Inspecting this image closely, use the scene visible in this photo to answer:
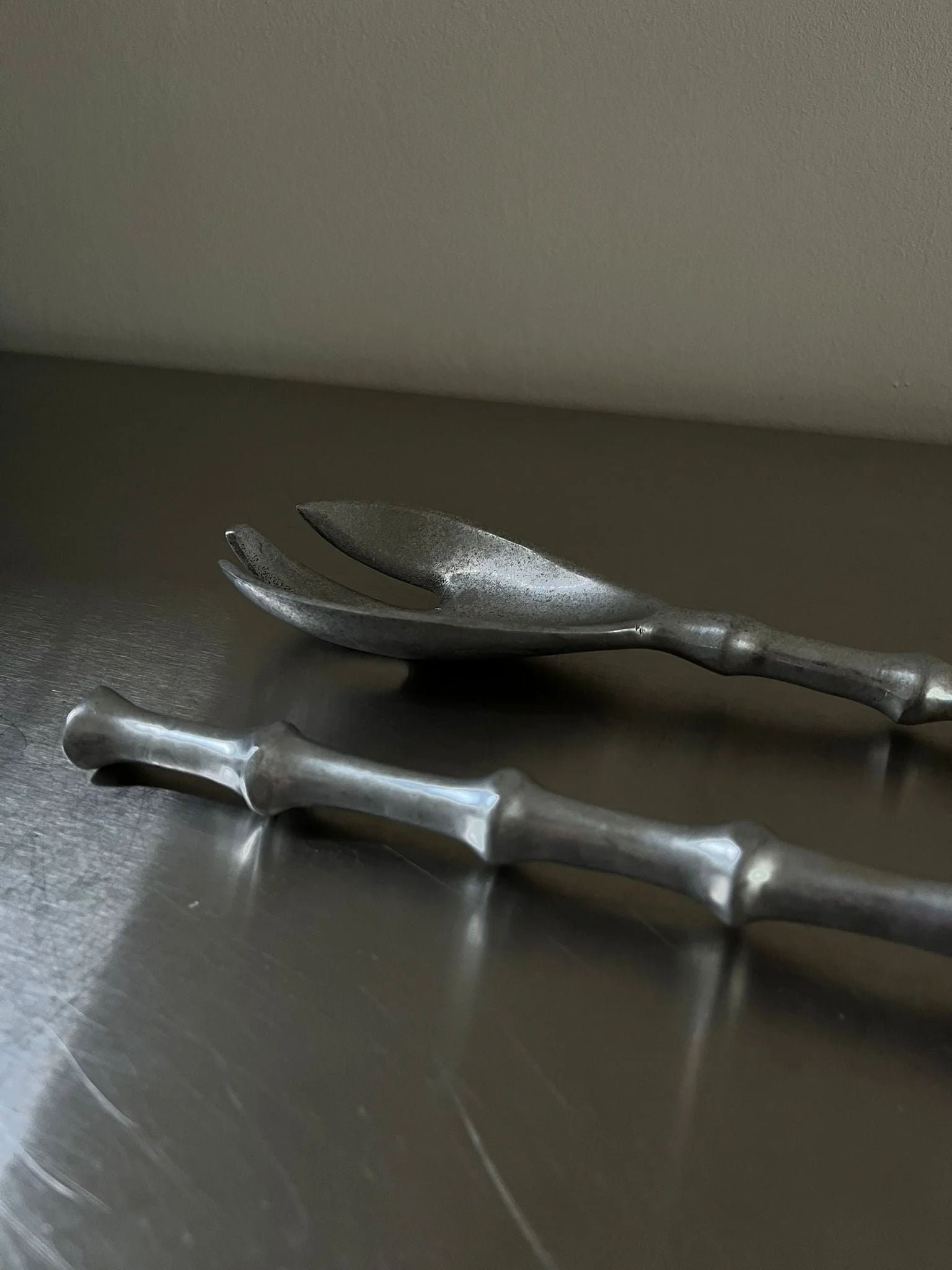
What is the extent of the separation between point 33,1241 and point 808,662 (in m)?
0.39

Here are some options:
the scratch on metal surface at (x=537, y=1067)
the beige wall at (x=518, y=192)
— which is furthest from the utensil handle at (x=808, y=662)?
the beige wall at (x=518, y=192)

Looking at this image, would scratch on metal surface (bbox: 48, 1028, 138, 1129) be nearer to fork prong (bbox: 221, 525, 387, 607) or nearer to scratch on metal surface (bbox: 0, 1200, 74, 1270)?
scratch on metal surface (bbox: 0, 1200, 74, 1270)

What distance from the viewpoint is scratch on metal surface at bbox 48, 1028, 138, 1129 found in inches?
14.2

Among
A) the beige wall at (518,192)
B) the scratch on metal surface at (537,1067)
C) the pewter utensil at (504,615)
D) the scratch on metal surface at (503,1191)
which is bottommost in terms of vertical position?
the scratch on metal surface at (503,1191)

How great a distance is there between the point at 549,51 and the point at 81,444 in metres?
0.53

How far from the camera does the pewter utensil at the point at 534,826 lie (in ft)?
1.30

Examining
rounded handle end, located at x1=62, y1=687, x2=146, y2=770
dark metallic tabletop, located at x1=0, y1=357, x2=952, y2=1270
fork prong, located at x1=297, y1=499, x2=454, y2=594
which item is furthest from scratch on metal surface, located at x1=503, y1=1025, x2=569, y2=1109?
fork prong, located at x1=297, y1=499, x2=454, y2=594

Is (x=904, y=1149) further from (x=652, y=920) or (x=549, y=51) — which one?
(x=549, y=51)

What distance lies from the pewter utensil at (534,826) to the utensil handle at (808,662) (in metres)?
0.16

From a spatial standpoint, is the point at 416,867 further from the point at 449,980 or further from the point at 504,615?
the point at 504,615

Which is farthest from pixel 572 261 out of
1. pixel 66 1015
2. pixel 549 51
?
pixel 66 1015

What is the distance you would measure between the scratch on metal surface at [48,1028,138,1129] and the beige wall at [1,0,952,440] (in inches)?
35.4

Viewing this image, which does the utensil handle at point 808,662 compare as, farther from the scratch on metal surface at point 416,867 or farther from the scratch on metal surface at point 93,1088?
the scratch on metal surface at point 93,1088

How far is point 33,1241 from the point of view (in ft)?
1.06
